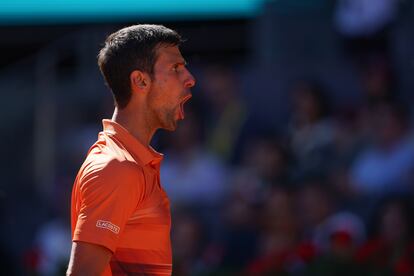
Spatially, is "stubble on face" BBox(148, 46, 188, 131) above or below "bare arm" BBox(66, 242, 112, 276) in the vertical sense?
above

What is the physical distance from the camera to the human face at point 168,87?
333 cm

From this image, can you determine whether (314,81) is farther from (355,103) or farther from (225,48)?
(225,48)

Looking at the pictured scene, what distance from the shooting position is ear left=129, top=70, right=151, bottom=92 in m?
3.29

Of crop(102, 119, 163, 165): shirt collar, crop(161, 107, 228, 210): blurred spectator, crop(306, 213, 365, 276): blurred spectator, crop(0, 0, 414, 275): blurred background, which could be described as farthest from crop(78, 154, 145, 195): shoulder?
crop(161, 107, 228, 210): blurred spectator

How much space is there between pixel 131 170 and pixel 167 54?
0.49m

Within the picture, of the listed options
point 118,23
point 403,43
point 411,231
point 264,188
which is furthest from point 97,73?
point 411,231

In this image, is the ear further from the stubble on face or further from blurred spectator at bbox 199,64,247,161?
blurred spectator at bbox 199,64,247,161

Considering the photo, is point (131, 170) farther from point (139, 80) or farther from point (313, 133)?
point (313, 133)

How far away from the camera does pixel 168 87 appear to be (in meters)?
3.34

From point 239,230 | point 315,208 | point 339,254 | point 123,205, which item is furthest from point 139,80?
point 239,230

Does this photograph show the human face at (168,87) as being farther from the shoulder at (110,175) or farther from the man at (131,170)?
the shoulder at (110,175)

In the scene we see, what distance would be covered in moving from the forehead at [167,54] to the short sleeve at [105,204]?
0.47 metres

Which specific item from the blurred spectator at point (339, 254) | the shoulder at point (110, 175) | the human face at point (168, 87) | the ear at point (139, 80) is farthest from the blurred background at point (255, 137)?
the shoulder at point (110, 175)

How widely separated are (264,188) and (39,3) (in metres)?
2.64
